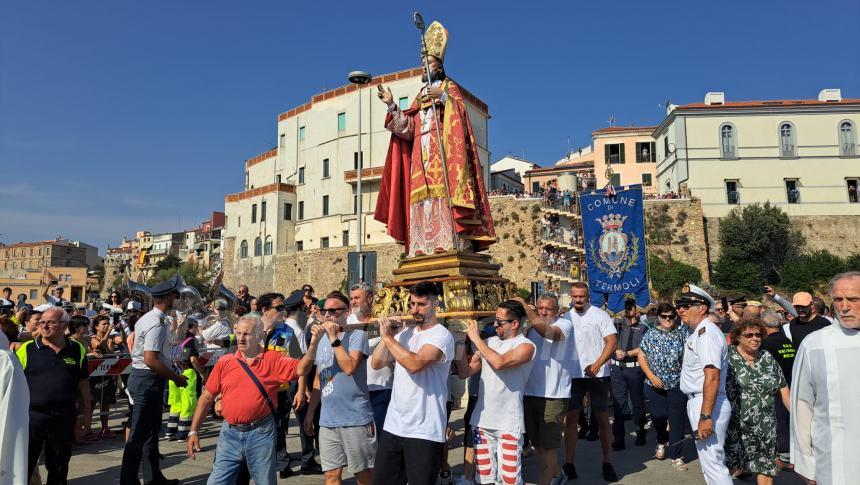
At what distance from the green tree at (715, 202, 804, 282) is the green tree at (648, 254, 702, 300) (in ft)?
8.54

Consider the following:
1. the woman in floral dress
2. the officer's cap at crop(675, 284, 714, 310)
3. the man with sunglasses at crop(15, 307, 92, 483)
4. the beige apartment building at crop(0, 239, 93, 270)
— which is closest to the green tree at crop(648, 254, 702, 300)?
the officer's cap at crop(675, 284, 714, 310)

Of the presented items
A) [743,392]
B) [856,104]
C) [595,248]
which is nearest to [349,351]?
[743,392]

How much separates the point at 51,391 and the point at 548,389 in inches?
170

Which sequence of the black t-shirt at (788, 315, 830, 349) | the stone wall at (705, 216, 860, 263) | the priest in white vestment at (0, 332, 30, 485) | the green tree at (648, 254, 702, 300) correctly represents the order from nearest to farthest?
1. the priest in white vestment at (0, 332, 30, 485)
2. the black t-shirt at (788, 315, 830, 349)
3. the green tree at (648, 254, 702, 300)
4. the stone wall at (705, 216, 860, 263)

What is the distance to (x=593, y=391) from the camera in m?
6.41

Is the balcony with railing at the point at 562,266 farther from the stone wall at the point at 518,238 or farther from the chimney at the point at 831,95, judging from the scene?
the chimney at the point at 831,95

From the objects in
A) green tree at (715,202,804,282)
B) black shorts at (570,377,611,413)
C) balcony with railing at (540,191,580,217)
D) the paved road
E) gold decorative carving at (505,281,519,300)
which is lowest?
the paved road

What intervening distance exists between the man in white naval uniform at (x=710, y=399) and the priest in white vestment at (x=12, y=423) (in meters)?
4.70

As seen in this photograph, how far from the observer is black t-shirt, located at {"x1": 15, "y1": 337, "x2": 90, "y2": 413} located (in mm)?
4832

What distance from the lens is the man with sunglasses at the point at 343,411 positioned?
4410mm

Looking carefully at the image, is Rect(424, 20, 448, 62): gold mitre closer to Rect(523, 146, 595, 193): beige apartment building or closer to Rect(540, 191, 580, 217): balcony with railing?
Rect(540, 191, 580, 217): balcony with railing

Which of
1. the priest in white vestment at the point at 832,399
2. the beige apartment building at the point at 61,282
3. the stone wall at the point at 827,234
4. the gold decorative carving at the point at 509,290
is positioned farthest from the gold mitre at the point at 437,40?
the beige apartment building at the point at 61,282

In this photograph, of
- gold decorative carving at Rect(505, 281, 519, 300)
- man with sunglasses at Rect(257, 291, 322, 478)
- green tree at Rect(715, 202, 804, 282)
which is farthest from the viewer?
green tree at Rect(715, 202, 804, 282)

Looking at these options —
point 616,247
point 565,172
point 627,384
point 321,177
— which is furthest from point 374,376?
point 565,172
